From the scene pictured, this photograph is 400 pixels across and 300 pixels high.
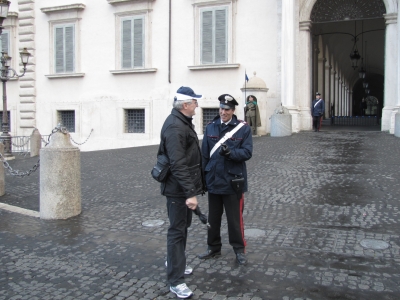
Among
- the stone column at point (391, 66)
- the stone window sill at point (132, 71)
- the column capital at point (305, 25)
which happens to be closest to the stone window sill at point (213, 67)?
the stone window sill at point (132, 71)

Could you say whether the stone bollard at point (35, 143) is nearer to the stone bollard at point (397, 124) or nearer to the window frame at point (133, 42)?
the window frame at point (133, 42)

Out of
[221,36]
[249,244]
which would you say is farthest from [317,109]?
[249,244]

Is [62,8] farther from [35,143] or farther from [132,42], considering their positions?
[35,143]

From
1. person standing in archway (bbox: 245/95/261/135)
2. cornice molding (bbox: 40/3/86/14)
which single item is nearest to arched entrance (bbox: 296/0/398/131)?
person standing in archway (bbox: 245/95/261/135)

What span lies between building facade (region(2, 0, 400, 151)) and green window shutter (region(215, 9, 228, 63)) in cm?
4

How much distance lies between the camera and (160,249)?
529 centimetres

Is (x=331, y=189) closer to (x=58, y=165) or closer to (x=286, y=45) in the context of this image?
(x=58, y=165)

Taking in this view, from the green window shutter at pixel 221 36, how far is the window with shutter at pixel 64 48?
24.1 ft

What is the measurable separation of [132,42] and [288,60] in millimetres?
7492

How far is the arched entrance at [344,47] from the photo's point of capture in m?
17.6

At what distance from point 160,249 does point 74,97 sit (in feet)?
61.7

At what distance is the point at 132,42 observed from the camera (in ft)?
70.8

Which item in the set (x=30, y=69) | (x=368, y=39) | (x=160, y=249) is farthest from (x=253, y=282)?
(x=368, y=39)

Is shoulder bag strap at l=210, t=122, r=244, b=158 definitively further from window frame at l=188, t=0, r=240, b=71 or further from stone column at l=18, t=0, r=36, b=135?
stone column at l=18, t=0, r=36, b=135
